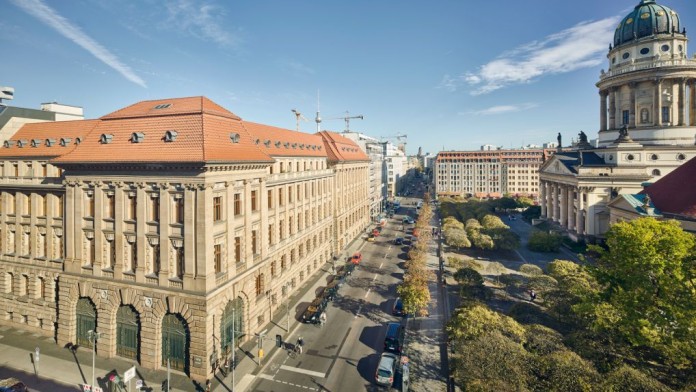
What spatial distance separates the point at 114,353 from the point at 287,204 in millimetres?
25469

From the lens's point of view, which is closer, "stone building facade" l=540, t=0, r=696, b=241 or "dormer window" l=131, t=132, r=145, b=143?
"dormer window" l=131, t=132, r=145, b=143

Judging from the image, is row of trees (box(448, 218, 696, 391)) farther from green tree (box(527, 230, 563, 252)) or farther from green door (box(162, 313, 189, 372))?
green tree (box(527, 230, 563, 252))

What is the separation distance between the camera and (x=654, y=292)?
91.3 feet

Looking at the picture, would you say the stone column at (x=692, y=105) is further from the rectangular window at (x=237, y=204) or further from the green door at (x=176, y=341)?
the green door at (x=176, y=341)

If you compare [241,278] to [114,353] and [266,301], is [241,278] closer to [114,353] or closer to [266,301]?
[266,301]

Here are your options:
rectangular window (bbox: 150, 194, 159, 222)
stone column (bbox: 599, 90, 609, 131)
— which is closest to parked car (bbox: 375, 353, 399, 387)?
rectangular window (bbox: 150, 194, 159, 222)

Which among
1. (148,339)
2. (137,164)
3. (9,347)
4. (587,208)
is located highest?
(137,164)

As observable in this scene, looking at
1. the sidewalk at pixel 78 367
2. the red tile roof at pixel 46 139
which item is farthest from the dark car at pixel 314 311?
the red tile roof at pixel 46 139

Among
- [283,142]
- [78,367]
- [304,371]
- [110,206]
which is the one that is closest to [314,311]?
[304,371]

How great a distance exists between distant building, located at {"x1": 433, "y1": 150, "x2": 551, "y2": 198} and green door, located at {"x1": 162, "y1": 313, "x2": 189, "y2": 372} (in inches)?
6081

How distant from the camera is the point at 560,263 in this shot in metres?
44.1

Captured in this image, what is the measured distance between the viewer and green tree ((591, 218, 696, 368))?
25.5 meters

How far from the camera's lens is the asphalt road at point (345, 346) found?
3042cm

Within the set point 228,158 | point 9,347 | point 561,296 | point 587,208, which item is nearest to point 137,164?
point 228,158
